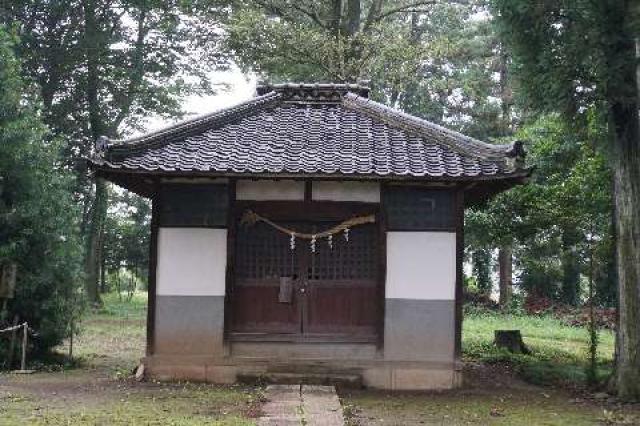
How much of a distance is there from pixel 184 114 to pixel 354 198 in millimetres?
20694

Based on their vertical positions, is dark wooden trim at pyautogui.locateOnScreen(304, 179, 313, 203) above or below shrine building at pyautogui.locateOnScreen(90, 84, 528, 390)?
above

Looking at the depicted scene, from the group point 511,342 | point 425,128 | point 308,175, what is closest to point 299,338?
point 308,175

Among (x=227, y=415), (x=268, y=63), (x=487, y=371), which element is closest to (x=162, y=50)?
(x=268, y=63)

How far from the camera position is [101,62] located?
26.6 m

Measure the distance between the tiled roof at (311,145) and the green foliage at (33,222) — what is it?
11.8 ft

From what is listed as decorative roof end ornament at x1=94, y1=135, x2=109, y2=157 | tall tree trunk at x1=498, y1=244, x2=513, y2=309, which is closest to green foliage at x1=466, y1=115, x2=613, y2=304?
decorative roof end ornament at x1=94, y1=135, x2=109, y2=157

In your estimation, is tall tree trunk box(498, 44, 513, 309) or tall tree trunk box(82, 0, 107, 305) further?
tall tree trunk box(498, 44, 513, 309)

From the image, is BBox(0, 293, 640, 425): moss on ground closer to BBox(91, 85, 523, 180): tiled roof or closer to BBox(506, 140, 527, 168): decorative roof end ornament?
BBox(91, 85, 523, 180): tiled roof

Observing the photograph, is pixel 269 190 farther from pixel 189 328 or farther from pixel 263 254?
pixel 189 328

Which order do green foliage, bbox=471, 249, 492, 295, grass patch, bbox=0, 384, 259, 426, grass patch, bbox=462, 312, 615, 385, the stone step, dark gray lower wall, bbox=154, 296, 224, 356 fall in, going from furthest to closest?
green foliage, bbox=471, 249, 492, 295, grass patch, bbox=462, 312, 615, 385, dark gray lower wall, bbox=154, 296, 224, 356, the stone step, grass patch, bbox=0, 384, 259, 426

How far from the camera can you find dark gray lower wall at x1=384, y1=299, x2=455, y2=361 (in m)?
10.5

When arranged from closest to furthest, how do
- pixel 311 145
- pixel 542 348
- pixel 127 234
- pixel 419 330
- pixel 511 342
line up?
pixel 419 330
pixel 311 145
pixel 511 342
pixel 542 348
pixel 127 234

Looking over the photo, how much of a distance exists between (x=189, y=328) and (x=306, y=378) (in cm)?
199

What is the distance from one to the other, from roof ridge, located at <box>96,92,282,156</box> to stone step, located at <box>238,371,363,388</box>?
3.96 metres
